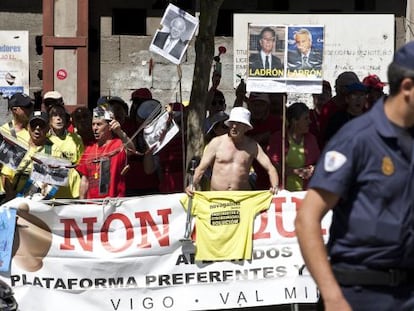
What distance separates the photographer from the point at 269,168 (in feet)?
27.6

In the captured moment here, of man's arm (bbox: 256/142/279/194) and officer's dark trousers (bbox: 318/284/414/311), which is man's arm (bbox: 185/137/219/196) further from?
officer's dark trousers (bbox: 318/284/414/311)

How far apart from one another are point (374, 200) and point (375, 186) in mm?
60

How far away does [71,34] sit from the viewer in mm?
13586

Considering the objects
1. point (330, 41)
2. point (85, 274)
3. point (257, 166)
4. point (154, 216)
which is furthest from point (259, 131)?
point (330, 41)

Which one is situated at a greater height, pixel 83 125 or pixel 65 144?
pixel 83 125

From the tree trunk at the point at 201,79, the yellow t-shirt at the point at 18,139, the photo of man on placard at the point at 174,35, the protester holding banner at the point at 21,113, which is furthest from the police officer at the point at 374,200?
the protester holding banner at the point at 21,113

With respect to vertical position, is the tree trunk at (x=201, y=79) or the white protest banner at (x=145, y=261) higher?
the tree trunk at (x=201, y=79)

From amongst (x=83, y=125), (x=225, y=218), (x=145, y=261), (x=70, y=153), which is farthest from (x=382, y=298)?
(x=83, y=125)

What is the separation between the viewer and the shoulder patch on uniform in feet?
12.0

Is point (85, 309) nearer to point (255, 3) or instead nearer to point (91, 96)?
point (91, 96)

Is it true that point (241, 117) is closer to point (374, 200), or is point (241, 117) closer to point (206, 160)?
point (206, 160)

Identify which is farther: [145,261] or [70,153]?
[70,153]

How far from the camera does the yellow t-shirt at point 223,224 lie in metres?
8.10

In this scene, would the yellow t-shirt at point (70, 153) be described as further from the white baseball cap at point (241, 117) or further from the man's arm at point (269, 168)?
the man's arm at point (269, 168)
